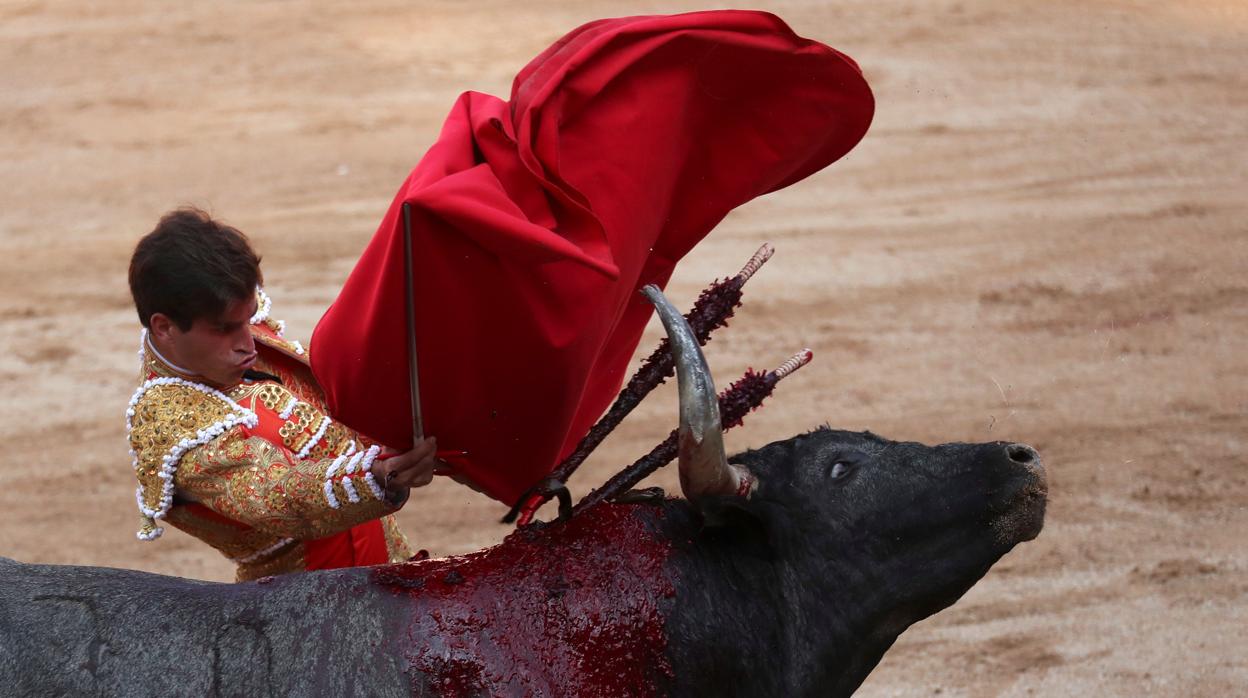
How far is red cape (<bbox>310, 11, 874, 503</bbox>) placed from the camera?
2.71 m

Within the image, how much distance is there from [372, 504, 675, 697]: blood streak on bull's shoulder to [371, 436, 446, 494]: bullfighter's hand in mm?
186

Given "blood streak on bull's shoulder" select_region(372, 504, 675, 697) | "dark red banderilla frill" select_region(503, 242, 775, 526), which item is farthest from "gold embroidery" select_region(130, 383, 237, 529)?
"dark red banderilla frill" select_region(503, 242, 775, 526)

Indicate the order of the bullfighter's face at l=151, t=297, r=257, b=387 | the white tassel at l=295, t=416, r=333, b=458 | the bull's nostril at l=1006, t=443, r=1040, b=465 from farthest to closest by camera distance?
the white tassel at l=295, t=416, r=333, b=458 → the bullfighter's face at l=151, t=297, r=257, b=387 → the bull's nostril at l=1006, t=443, r=1040, b=465

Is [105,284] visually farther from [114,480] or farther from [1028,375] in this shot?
[1028,375]

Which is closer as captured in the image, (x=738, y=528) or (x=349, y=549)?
(x=738, y=528)

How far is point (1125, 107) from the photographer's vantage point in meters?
8.88

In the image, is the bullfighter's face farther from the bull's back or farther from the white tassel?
the bull's back

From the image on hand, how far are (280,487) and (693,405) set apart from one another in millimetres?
871

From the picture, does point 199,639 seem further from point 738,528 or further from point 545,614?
point 738,528

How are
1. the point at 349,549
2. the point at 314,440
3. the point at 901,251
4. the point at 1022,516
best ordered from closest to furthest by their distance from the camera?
1. the point at 1022,516
2. the point at 314,440
3. the point at 349,549
4. the point at 901,251

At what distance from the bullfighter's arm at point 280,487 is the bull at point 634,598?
0.12 metres

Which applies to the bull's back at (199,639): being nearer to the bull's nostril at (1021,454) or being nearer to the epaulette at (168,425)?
the epaulette at (168,425)

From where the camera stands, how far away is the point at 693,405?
2.69 metres

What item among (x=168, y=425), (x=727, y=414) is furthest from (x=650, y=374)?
(x=168, y=425)
